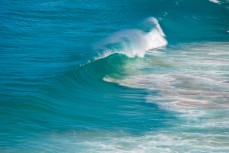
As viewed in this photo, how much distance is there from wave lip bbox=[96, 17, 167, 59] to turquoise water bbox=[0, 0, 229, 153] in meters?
0.06

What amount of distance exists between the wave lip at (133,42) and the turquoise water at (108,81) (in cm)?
6

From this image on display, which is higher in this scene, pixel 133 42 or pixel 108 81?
pixel 133 42

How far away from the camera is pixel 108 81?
2259 centimetres

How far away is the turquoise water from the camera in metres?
15.7

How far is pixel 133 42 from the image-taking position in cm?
2952

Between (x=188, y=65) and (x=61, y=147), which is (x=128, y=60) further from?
(x=61, y=147)

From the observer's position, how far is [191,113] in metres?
18.1

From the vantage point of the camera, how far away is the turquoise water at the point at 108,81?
15719 millimetres

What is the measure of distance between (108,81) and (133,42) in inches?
284

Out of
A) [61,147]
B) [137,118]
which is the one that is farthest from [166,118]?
[61,147]

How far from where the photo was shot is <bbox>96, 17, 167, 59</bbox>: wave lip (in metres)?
27.1

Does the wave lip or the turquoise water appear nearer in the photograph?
the turquoise water

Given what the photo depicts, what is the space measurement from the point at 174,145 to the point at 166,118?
96.3 inches

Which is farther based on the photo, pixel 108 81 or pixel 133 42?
pixel 133 42
